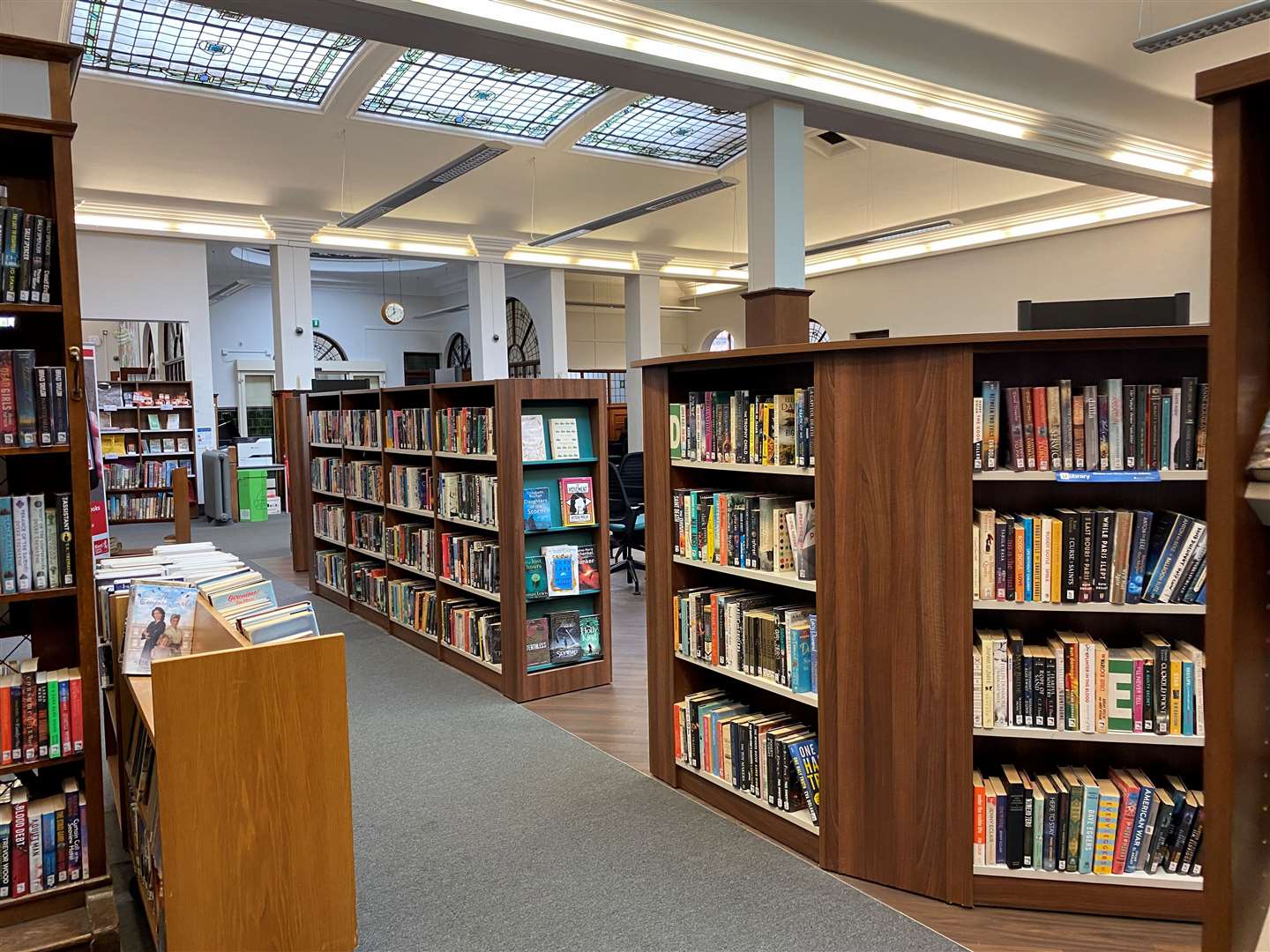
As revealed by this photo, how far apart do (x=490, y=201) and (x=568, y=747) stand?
890cm

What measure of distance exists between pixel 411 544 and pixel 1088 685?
4.43 meters

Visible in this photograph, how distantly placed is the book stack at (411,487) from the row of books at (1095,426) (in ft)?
12.5

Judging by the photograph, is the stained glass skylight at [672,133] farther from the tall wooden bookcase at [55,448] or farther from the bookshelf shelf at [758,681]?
the tall wooden bookcase at [55,448]

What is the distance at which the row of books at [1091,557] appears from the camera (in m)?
2.50

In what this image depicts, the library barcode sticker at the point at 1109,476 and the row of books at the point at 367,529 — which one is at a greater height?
the library barcode sticker at the point at 1109,476

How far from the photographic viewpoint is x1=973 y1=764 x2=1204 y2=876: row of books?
256 cm

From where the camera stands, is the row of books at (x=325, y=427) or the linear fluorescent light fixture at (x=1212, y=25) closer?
the linear fluorescent light fixture at (x=1212, y=25)

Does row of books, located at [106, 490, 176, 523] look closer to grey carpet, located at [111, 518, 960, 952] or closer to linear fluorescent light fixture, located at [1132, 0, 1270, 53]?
grey carpet, located at [111, 518, 960, 952]

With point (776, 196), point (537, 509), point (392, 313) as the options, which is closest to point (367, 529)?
point (537, 509)

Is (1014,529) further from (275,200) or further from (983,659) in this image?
(275,200)

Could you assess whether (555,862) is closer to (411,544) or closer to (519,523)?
(519,523)

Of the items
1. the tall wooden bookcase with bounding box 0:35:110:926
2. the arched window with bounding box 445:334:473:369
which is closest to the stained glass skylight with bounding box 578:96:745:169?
the tall wooden bookcase with bounding box 0:35:110:926

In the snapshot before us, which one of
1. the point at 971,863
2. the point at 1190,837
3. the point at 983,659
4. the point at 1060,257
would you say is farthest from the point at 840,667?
the point at 1060,257

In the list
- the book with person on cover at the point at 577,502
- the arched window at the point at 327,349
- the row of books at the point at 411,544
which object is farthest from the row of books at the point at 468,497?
the arched window at the point at 327,349
